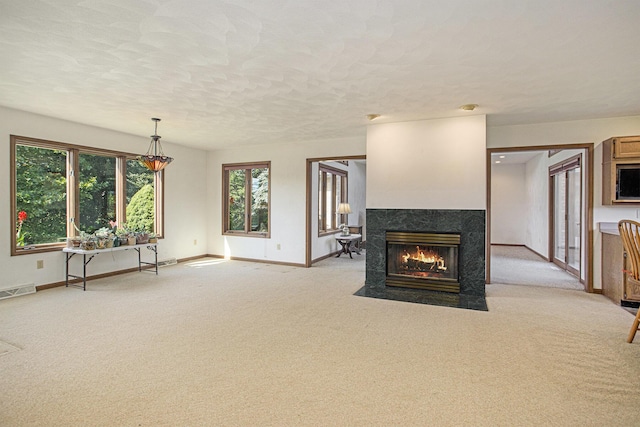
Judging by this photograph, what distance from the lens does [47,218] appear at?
512 cm

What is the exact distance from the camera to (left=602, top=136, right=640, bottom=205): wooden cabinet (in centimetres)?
457

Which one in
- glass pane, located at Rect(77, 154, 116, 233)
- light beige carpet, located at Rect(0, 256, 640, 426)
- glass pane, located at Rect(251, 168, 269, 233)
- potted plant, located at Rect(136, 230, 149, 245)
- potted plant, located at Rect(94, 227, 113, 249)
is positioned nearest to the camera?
light beige carpet, located at Rect(0, 256, 640, 426)

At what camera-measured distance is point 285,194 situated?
7125 mm

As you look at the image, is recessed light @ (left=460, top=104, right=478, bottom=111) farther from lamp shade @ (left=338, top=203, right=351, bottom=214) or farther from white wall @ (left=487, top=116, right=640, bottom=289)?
lamp shade @ (left=338, top=203, right=351, bottom=214)

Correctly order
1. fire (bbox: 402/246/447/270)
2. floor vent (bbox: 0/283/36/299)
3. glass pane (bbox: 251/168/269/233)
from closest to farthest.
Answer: floor vent (bbox: 0/283/36/299) < fire (bbox: 402/246/447/270) < glass pane (bbox: 251/168/269/233)

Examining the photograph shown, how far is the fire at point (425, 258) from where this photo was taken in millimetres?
5069

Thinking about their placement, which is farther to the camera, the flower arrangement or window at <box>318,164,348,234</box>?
window at <box>318,164,348,234</box>

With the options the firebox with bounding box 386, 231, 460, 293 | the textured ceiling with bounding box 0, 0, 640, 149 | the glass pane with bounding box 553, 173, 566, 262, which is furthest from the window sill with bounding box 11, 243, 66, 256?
the glass pane with bounding box 553, 173, 566, 262

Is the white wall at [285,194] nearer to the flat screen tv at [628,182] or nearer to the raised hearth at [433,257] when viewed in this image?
the raised hearth at [433,257]

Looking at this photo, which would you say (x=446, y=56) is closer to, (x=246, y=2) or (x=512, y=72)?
(x=512, y=72)

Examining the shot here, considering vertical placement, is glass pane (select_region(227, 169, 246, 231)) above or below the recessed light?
below

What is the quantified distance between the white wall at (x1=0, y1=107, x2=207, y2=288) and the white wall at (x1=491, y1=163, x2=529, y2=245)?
874 cm

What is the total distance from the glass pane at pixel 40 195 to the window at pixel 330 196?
479 cm

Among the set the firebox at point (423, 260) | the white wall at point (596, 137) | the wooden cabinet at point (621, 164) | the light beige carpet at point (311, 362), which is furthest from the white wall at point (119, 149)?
the wooden cabinet at point (621, 164)
